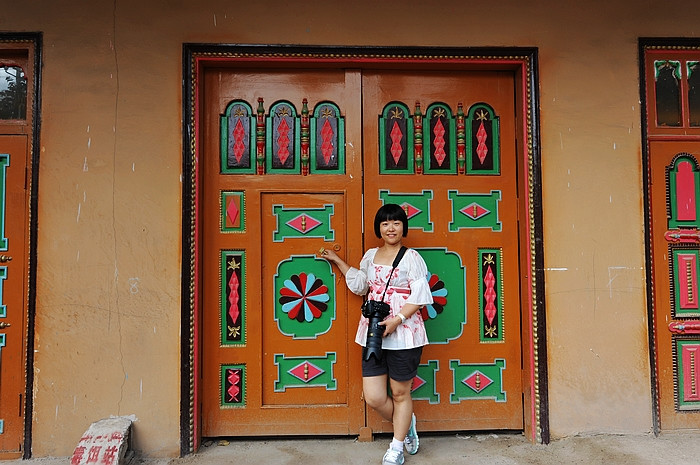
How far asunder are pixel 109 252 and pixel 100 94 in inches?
39.2

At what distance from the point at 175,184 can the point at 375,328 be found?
1523 mm

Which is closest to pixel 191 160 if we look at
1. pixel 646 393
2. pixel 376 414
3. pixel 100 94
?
pixel 100 94

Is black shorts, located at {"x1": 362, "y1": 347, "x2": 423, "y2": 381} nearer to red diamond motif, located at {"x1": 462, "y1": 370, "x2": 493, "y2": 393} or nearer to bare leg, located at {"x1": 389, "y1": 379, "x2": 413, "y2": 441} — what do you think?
bare leg, located at {"x1": 389, "y1": 379, "x2": 413, "y2": 441}

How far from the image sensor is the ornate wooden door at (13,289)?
9.75 ft

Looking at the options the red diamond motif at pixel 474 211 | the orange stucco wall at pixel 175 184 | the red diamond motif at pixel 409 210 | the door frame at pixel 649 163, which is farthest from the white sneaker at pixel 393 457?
the door frame at pixel 649 163

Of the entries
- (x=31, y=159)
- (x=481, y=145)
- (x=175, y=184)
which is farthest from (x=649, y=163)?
(x=31, y=159)

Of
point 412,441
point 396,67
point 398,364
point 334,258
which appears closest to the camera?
point 398,364

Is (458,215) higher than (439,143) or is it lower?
lower

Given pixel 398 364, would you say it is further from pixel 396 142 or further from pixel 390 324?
pixel 396 142

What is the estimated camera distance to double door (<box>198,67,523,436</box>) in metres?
3.19

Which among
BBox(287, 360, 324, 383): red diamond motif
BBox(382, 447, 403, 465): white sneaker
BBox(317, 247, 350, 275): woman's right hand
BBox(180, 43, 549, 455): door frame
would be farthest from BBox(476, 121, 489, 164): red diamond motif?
BBox(382, 447, 403, 465): white sneaker

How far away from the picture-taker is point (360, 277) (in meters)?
3.00

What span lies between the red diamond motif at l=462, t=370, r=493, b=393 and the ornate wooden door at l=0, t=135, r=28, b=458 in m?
2.81

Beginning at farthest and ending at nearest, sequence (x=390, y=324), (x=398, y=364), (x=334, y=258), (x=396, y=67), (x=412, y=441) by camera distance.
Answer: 1. (x=396, y=67)
2. (x=334, y=258)
3. (x=412, y=441)
4. (x=398, y=364)
5. (x=390, y=324)
